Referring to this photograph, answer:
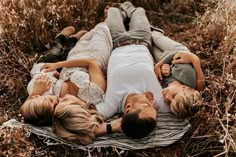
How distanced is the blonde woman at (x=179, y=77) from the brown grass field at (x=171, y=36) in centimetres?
10

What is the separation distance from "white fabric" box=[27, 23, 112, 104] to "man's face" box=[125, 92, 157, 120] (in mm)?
263

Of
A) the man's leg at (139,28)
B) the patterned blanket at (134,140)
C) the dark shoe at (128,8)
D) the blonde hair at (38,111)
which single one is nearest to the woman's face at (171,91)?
the patterned blanket at (134,140)

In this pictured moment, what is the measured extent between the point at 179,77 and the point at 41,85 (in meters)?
0.98

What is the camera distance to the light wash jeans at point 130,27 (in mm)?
Result: 3776

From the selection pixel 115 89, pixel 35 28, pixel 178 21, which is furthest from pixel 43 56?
pixel 178 21

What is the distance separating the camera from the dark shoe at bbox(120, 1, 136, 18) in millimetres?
4156

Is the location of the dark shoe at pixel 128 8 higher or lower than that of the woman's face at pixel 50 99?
higher

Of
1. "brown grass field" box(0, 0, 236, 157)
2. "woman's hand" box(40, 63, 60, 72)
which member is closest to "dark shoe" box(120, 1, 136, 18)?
"brown grass field" box(0, 0, 236, 157)

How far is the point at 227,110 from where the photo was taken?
303 cm

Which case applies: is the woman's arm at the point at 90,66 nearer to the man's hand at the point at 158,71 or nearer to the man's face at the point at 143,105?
the man's face at the point at 143,105

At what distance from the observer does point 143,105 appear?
3.06 m

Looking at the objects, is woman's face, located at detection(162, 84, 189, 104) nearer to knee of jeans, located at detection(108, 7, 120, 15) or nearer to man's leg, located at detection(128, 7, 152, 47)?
man's leg, located at detection(128, 7, 152, 47)

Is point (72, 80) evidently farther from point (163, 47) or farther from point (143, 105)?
point (163, 47)

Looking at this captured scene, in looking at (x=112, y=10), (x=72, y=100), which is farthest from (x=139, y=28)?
(x=72, y=100)
